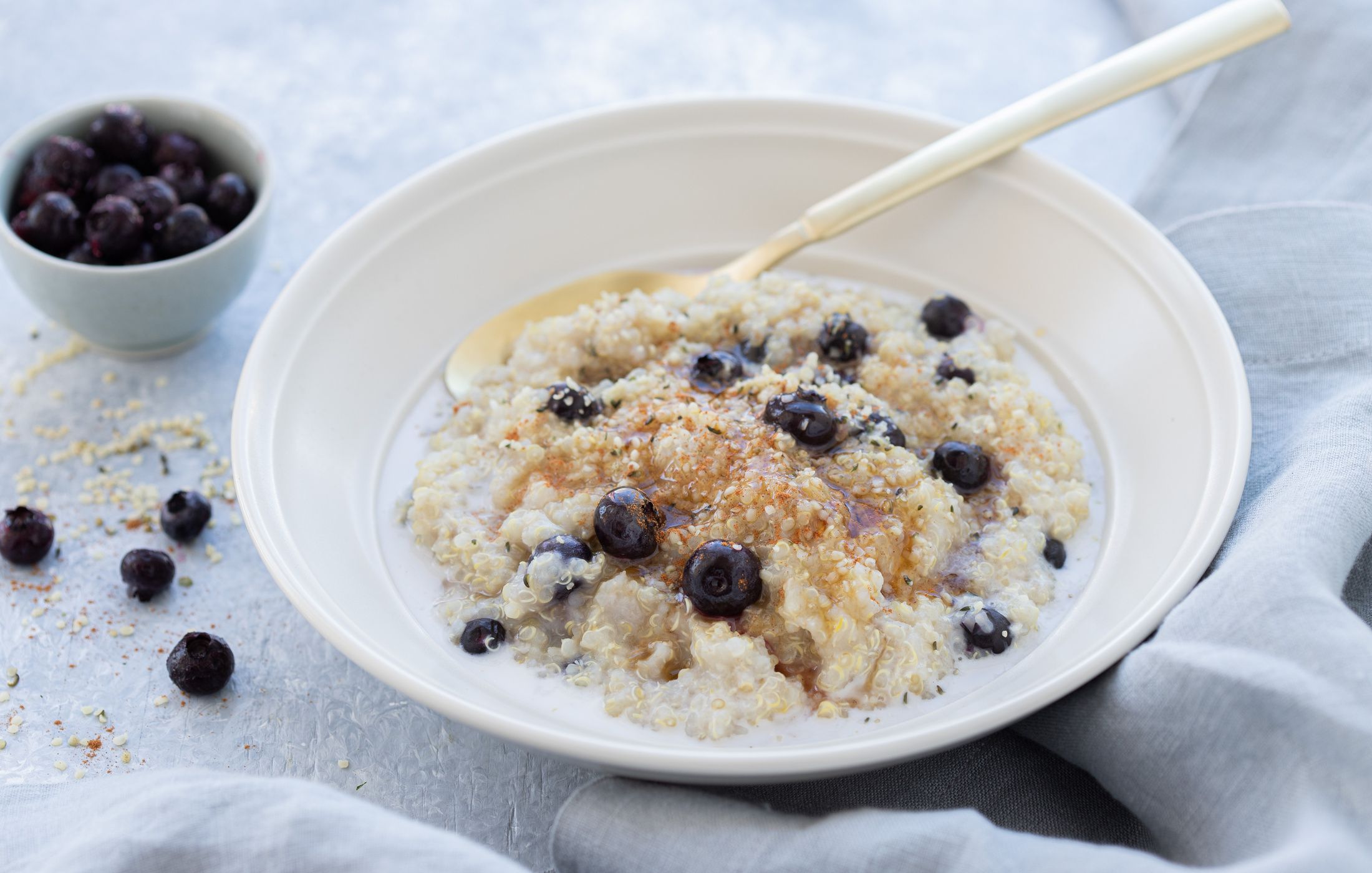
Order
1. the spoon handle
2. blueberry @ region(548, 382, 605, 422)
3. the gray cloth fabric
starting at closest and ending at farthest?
the gray cloth fabric → blueberry @ region(548, 382, 605, 422) → the spoon handle

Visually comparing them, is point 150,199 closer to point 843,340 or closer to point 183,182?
point 183,182

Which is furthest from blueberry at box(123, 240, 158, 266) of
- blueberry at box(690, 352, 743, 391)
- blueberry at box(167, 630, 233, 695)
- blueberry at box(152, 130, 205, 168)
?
blueberry at box(690, 352, 743, 391)

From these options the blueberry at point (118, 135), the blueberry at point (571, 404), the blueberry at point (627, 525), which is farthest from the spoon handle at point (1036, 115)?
the blueberry at point (118, 135)

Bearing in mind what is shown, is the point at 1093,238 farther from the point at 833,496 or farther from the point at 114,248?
the point at 114,248

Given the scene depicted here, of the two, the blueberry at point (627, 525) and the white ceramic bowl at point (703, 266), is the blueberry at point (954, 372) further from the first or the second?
the blueberry at point (627, 525)

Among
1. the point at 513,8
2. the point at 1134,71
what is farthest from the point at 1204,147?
the point at 513,8

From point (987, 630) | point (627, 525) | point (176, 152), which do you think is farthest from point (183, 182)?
point (987, 630)

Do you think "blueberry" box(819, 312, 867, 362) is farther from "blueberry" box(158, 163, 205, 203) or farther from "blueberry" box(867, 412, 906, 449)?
"blueberry" box(158, 163, 205, 203)
